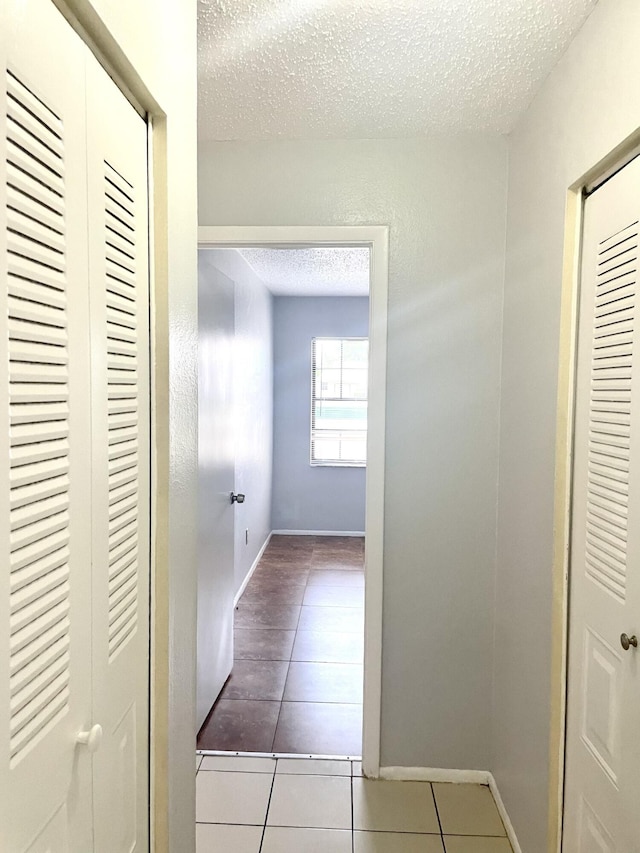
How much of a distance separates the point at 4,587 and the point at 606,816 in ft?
4.80

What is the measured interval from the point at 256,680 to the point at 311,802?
3.32 feet

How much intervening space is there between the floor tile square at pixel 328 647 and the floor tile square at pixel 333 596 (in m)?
0.56

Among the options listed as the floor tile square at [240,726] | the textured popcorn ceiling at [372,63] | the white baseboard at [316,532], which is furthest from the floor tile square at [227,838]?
the white baseboard at [316,532]

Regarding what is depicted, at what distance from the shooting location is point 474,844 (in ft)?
7.18

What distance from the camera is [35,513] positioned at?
32.5 inches

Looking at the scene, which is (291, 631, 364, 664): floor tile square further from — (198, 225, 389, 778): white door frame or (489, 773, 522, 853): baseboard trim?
(489, 773, 522, 853): baseboard trim

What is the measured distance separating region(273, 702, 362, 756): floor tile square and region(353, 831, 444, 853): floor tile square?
1.57 feet

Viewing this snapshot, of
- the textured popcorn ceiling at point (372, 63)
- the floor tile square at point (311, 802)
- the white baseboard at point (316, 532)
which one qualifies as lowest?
the floor tile square at point (311, 802)

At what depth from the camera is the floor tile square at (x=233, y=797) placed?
7.53 ft

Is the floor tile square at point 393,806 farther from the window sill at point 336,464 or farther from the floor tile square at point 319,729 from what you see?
the window sill at point 336,464

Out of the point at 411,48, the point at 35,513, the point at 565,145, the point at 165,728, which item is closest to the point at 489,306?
the point at 565,145

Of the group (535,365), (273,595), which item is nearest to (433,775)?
(535,365)

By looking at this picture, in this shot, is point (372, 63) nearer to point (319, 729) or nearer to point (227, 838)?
point (227, 838)

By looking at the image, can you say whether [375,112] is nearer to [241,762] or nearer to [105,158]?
[105,158]
